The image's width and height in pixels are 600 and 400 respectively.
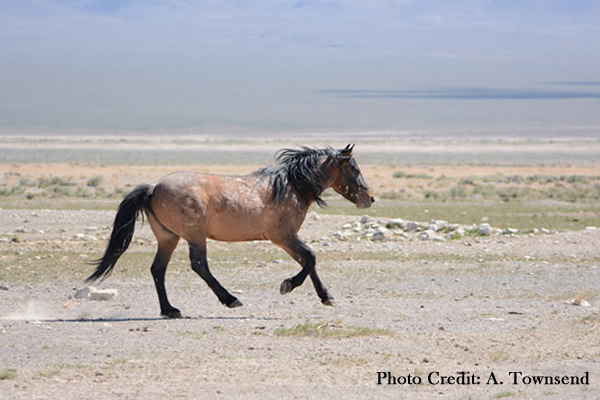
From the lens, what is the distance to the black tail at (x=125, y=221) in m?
10.9

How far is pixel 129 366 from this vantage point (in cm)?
812

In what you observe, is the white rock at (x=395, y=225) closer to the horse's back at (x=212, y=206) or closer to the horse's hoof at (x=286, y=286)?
the horse's back at (x=212, y=206)

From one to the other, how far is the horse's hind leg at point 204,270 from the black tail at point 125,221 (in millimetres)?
757

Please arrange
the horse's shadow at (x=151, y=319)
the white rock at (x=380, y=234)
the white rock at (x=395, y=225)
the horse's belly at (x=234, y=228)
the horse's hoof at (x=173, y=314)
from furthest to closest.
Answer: the white rock at (x=395, y=225) < the white rock at (x=380, y=234) < the horse's belly at (x=234, y=228) < the horse's hoof at (x=173, y=314) < the horse's shadow at (x=151, y=319)

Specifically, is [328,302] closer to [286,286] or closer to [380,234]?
[286,286]

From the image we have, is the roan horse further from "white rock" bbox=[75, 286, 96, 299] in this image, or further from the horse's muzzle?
"white rock" bbox=[75, 286, 96, 299]

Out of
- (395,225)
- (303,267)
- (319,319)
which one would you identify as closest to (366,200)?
(303,267)

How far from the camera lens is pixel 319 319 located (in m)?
10.6

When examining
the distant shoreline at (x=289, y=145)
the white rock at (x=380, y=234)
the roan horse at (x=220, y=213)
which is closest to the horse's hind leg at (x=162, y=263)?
the roan horse at (x=220, y=213)

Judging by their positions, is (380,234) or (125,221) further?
(380,234)

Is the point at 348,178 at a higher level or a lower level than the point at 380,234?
higher

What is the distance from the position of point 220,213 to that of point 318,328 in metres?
2.20

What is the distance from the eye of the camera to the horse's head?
40.0ft

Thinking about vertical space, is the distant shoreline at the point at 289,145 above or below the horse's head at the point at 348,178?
below
